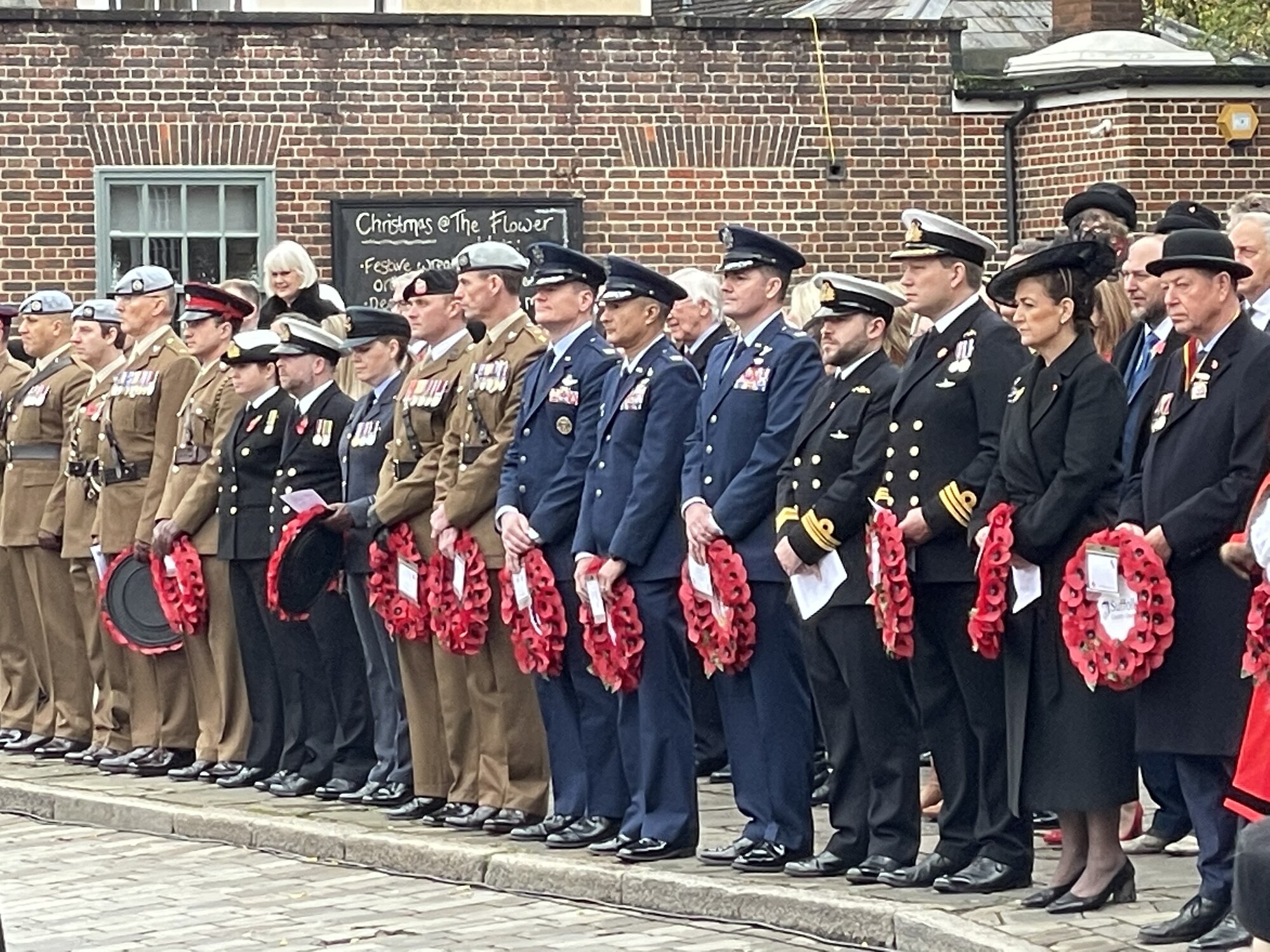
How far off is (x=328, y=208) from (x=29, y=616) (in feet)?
22.7

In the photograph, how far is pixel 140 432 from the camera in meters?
14.0

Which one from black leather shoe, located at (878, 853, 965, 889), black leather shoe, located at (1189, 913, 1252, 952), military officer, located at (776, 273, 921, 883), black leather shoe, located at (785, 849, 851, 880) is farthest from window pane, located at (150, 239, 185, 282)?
black leather shoe, located at (1189, 913, 1252, 952)

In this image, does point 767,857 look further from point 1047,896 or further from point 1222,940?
point 1222,940

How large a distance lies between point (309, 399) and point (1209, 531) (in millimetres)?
5518

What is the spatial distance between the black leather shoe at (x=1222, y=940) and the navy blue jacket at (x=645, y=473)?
2980mm

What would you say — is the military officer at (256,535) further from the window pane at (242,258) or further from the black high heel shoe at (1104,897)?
A: the window pane at (242,258)

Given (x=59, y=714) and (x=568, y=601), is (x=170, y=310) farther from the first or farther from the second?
(x=568, y=601)

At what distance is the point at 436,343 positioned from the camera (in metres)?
12.1

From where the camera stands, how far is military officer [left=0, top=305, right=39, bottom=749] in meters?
15.2

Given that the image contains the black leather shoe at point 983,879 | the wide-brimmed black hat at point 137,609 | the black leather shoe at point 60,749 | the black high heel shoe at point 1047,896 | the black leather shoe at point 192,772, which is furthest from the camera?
the black leather shoe at point 60,749

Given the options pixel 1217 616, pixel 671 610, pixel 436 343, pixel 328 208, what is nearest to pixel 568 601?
pixel 671 610

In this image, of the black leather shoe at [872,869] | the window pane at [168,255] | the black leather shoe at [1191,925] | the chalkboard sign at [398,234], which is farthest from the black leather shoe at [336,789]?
the window pane at [168,255]

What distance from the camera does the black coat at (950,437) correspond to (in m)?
9.52

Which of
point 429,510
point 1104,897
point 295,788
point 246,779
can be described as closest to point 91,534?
point 246,779
